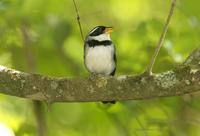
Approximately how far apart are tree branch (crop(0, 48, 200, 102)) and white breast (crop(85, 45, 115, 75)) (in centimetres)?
124

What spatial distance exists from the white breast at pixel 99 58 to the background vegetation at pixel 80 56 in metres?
0.58

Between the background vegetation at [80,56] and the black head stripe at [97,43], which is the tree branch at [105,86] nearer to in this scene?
the black head stripe at [97,43]

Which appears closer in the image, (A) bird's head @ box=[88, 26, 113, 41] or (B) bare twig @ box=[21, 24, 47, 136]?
(B) bare twig @ box=[21, 24, 47, 136]

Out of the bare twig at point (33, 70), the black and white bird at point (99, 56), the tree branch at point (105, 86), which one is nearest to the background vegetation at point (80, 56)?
the bare twig at point (33, 70)

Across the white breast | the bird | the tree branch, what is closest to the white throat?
the bird

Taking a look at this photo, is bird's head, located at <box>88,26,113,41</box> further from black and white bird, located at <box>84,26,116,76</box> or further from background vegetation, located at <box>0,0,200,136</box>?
background vegetation, located at <box>0,0,200,136</box>

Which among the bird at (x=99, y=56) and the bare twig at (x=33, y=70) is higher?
the bird at (x=99, y=56)

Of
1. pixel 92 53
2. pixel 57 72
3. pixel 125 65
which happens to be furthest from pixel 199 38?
pixel 57 72

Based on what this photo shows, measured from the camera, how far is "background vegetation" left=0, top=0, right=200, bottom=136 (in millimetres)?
5898

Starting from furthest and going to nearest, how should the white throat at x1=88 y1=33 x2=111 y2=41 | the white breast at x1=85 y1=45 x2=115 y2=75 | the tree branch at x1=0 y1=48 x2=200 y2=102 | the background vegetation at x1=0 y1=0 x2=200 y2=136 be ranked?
the background vegetation at x1=0 y1=0 x2=200 y2=136, the white throat at x1=88 y1=33 x2=111 y2=41, the white breast at x1=85 y1=45 x2=115 y2=75, the tree branch at x1=0 y1=48 x2=200 y2=102

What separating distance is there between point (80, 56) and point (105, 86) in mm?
2929

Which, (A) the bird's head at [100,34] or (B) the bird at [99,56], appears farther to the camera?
(A) the bird's head at [100,34]

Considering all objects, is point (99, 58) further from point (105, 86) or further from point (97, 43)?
point (105, 86)

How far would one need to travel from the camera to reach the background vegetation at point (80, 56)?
590 cm
